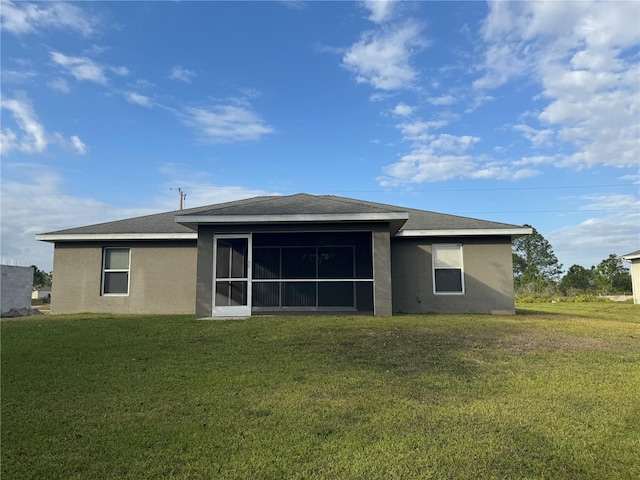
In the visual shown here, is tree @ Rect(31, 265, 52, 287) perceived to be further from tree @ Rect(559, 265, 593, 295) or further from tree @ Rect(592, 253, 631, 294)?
tree @ Rect(592, 253, 631, 294)

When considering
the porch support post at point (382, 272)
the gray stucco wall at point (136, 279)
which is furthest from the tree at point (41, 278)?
the porch support post at point (382, 272)

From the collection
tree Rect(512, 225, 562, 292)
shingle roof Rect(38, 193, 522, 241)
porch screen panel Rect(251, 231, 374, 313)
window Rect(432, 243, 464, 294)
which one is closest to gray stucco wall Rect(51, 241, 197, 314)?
shingle roof Rect(38, 193, 522, 241)

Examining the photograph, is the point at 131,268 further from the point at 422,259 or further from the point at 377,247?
the point at 422,259

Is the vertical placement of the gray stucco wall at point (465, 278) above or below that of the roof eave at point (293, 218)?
below

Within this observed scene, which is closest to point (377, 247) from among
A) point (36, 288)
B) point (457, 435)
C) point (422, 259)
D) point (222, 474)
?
point (422, 259)

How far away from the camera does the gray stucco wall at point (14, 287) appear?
17469 millimetres

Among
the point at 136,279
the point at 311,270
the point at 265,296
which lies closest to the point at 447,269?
the point at 311,270

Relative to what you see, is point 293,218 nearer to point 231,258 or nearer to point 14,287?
point 231,258

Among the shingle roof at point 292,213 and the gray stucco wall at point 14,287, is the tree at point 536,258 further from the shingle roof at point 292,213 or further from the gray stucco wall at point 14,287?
the gray stucco wall at point 14,287

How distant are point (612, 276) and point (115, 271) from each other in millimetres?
38566

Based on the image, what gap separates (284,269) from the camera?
1521cm

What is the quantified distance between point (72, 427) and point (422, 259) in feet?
34.8

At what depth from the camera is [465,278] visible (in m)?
12.9

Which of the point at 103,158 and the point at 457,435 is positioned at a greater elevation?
the point at 103,158
